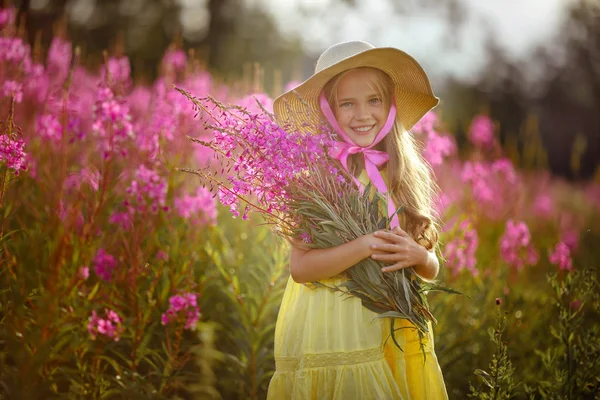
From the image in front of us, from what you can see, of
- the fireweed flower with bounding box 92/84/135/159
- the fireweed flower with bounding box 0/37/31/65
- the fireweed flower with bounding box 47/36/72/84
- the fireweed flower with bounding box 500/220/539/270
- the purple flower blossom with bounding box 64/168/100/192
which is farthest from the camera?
the fireweed flower with bounding box 47/36/72/84

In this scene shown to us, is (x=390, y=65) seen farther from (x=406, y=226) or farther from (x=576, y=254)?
(x=576, y=254)

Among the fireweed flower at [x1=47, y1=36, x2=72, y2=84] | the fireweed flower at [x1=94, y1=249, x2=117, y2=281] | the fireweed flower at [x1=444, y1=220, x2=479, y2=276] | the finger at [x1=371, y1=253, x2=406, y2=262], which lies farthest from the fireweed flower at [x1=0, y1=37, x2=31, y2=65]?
the fireweed flower at [x1=444, y1=220, x2=479, y2=276]

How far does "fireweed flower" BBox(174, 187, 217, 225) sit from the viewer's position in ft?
11.3

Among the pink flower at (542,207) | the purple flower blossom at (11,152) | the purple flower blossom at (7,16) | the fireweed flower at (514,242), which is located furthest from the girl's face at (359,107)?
the pink flower at (542,207)

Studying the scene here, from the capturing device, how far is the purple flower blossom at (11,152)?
2395mm

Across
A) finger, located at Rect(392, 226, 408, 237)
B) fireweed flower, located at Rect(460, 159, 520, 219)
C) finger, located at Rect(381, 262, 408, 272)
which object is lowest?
finger, located at Rect(381, 262, 408, 272)

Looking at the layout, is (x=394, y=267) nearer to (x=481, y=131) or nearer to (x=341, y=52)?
(x=341, y=52)

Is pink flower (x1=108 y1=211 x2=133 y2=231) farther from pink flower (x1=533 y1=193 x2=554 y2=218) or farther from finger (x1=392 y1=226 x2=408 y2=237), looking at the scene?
pink flower (x1=533 y1=193 x2=554 y2=218)

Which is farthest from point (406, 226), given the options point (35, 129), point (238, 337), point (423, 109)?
point (35, 129)

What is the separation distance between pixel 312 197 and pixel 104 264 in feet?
4.64

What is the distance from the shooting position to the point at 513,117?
65.4 feet

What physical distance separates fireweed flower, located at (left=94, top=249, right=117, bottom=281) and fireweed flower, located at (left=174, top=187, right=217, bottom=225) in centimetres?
52

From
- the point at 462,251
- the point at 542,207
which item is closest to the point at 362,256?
the point at 462,251

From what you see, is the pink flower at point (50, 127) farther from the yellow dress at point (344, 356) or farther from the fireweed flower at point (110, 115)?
the yellow dress at point (344, 356)
